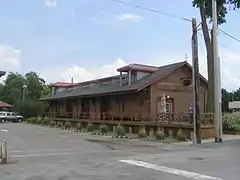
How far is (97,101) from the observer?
164ft

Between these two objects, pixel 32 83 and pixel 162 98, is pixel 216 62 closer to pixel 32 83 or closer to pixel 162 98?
pixel 162 98

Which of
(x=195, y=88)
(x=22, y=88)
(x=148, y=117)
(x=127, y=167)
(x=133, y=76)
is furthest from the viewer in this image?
(x=22, y=88)

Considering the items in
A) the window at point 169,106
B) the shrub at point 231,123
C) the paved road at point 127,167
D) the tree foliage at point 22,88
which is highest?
the tree foliage at point 22,88

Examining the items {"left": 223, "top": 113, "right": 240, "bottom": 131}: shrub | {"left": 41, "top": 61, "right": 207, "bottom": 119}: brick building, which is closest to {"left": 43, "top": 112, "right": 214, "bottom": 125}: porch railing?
{"left": 41, "top": 61, "right": 207, "bottom": 119}: brick building

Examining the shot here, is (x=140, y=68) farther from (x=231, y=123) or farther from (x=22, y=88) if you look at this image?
(x=22, y=88)

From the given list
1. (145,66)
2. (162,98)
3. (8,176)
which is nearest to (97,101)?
(145,66)

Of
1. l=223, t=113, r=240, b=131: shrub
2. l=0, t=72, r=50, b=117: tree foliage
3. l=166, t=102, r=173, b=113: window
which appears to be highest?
l=0, t=72, r=50, b=117: tree foliage

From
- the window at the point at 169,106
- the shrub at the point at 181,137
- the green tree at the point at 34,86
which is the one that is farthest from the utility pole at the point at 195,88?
the green tree at the point at 34,86

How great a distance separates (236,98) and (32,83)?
49028mm

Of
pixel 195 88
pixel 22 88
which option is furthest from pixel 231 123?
pixel 22 88

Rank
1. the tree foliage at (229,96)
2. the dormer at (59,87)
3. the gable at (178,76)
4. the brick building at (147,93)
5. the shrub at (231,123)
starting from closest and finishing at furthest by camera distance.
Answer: the shrub at (231,123) → the brick building at (147,93) → the gable at (178,76) → the dormer at (59,87) → the tree foliage at (229,96)

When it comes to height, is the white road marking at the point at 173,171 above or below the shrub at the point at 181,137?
below

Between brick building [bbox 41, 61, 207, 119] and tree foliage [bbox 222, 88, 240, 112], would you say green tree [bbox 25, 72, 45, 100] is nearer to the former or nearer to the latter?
tree foliage [bbox 222, 88, 240, 112]

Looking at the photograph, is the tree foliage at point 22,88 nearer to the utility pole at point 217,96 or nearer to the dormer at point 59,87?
the dormer at point 59,87
